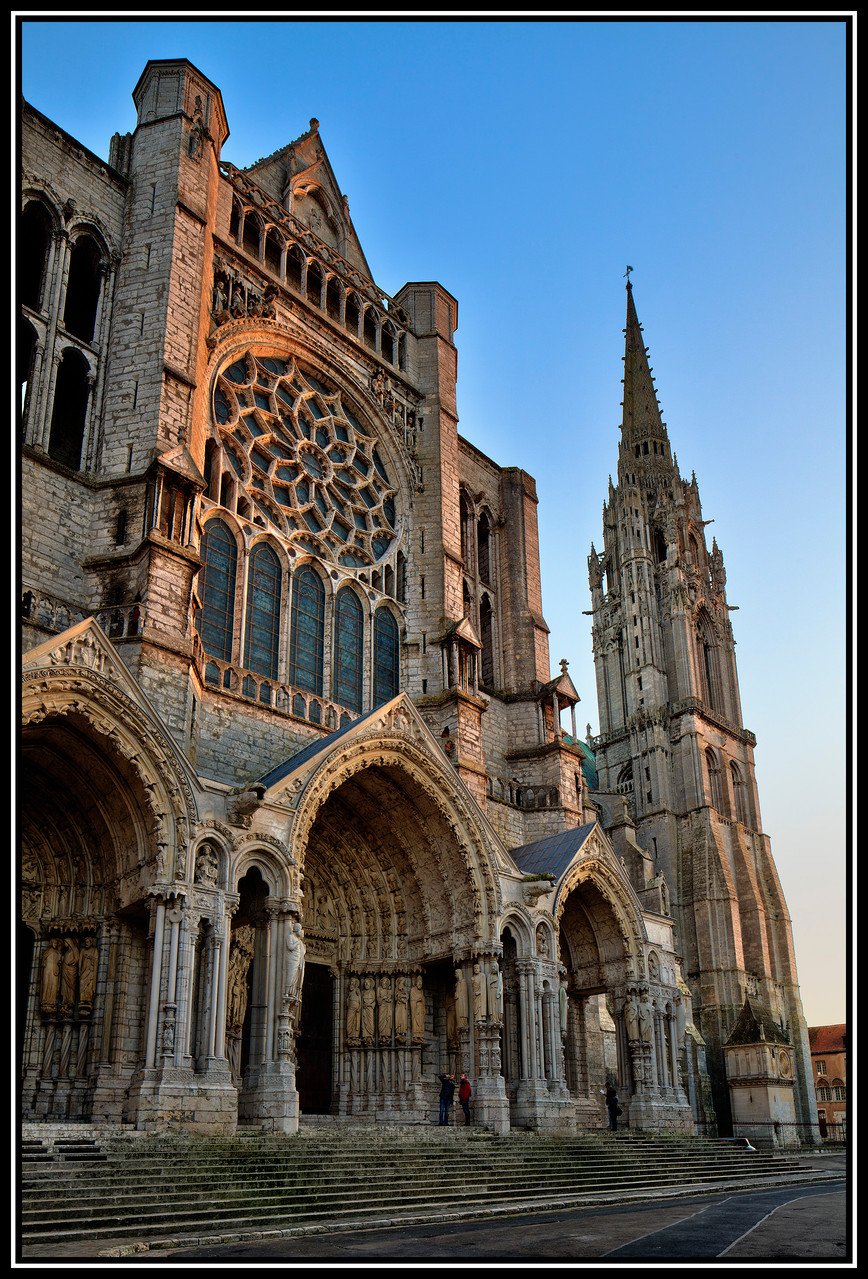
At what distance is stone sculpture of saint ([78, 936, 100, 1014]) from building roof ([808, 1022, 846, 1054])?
6455cm

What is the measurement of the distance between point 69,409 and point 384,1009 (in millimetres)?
12148

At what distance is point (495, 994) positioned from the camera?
1738 cm

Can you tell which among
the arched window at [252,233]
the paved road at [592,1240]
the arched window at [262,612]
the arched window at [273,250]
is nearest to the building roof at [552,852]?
the arched window at [262,612]

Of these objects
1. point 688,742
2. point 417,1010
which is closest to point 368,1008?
point 417,1010

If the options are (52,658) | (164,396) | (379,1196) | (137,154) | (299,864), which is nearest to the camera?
(379,1196)

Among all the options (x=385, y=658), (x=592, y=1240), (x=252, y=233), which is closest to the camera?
(x=592, y=1240)

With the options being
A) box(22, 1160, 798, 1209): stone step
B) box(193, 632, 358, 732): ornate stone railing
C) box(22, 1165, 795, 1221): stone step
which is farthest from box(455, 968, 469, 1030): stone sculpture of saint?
box(193, 632, 358, 732): ornate stone railing

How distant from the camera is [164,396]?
691 inches

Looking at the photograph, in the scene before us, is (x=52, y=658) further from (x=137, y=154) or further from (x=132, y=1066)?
(x=137, y=154)

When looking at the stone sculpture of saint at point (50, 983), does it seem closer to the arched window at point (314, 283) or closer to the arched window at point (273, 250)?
the arched window at point (273, 250)

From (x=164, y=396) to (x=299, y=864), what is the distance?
27.5 ft

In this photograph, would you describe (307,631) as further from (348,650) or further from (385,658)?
(385,658)

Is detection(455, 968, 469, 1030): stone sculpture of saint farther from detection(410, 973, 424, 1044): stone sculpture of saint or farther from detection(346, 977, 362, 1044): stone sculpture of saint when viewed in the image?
detection(346, 977, 362, 1044): stone sculpture of saint
